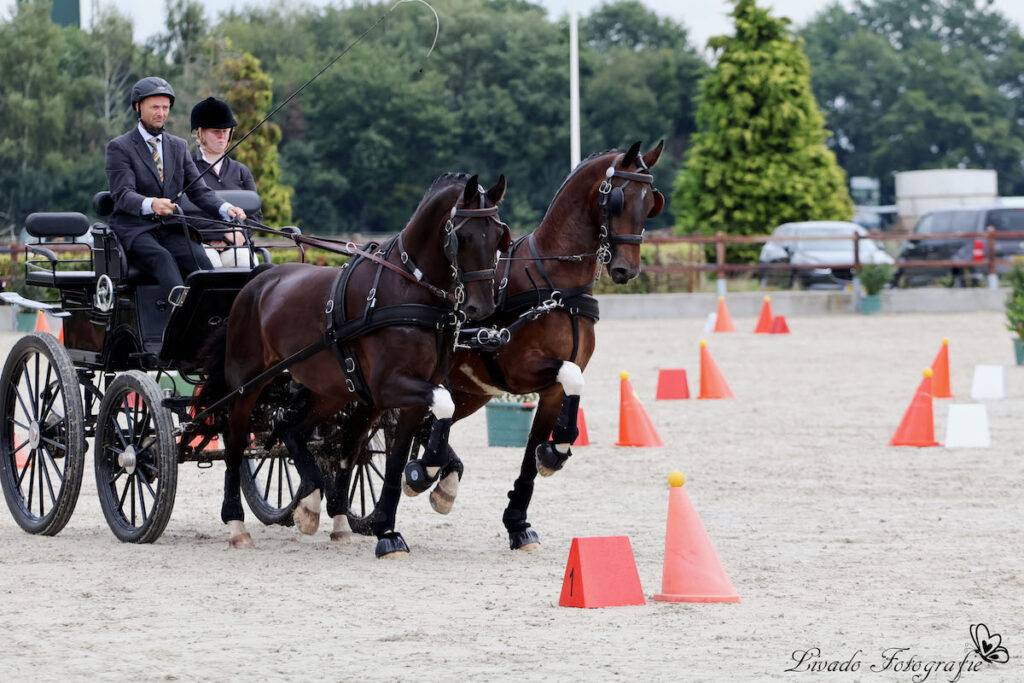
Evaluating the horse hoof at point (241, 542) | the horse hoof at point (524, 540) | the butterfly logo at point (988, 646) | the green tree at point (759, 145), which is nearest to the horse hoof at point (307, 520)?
the horse hoof at point (241, 542)

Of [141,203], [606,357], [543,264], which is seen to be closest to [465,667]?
[543,264]

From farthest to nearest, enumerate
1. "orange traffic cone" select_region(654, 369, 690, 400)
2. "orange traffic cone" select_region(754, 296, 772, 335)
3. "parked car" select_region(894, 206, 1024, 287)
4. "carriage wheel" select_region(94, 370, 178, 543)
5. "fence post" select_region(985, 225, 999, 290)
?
"parked car" select_region(894, 206, 1024, 287), "fence post" select_region(985, 225, 999, 290), "orange traffic cone" select_region(754, 296, 772, 335), "orange traffic cone" select_region(654, 369, 690, 400), "carriage wheel" select_region(94, 370, 178, 543)

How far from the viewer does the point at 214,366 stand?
8617 millimetres

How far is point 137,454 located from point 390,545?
1441 millimetres

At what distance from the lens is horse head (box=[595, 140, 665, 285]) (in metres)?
8.14

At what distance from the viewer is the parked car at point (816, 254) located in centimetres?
3058

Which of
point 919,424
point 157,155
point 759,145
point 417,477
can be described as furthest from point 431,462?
point 759,145

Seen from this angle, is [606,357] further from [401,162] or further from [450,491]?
[401,162]

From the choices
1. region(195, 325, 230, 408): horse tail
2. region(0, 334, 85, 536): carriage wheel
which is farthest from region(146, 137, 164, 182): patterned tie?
region(0, 334, 85, 536): carriage wheel

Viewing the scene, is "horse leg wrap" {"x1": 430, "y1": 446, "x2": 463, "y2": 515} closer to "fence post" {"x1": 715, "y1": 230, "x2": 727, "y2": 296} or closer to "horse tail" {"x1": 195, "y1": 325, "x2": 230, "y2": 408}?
"horse tail" {"x1": 195, "y1": 325, "x2": 230, "y2": 408}

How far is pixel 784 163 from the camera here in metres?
35.9

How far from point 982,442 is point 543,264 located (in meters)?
5.04

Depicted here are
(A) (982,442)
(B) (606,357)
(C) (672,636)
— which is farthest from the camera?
(B) (606,357)

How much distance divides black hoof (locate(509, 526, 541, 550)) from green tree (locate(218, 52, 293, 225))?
26592 millimetres
